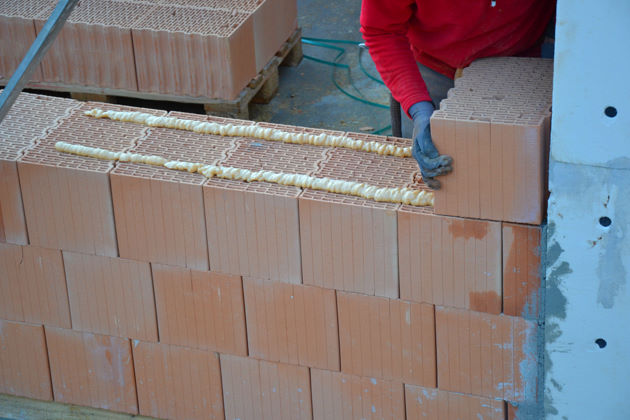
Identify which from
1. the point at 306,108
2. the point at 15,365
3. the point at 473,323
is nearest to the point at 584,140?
the point at 473,323

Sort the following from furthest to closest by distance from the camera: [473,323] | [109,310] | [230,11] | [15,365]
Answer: [230,11] → [15,365] → [109,310] → [473,323]

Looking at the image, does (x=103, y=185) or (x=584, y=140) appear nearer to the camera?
(x=584, y=140)

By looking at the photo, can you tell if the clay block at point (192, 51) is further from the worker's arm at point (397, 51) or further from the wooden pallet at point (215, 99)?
the worker's arm at point (397, 51)

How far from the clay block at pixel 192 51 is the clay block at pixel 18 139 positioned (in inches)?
59.9

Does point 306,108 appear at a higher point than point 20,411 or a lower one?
higher

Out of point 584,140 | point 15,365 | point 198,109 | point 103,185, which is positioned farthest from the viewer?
point 198,109

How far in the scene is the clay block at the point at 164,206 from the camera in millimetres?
3400

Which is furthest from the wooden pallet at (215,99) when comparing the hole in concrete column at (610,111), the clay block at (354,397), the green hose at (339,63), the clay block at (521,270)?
the hole in concrete column at (610,111)

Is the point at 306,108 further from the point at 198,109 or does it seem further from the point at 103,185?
the point at 103,185

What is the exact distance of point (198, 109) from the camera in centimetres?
642

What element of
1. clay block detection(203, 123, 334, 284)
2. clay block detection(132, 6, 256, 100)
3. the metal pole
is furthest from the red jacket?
clay block detection(132, 6, 256, 100)

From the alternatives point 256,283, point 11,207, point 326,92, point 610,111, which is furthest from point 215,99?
point 610,111

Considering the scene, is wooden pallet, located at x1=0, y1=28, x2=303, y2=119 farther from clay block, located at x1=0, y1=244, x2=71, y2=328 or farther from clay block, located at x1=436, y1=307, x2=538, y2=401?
clay block, located at x1=436, y1=307, x2=538, y2=401

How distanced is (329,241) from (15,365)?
1.64 m
